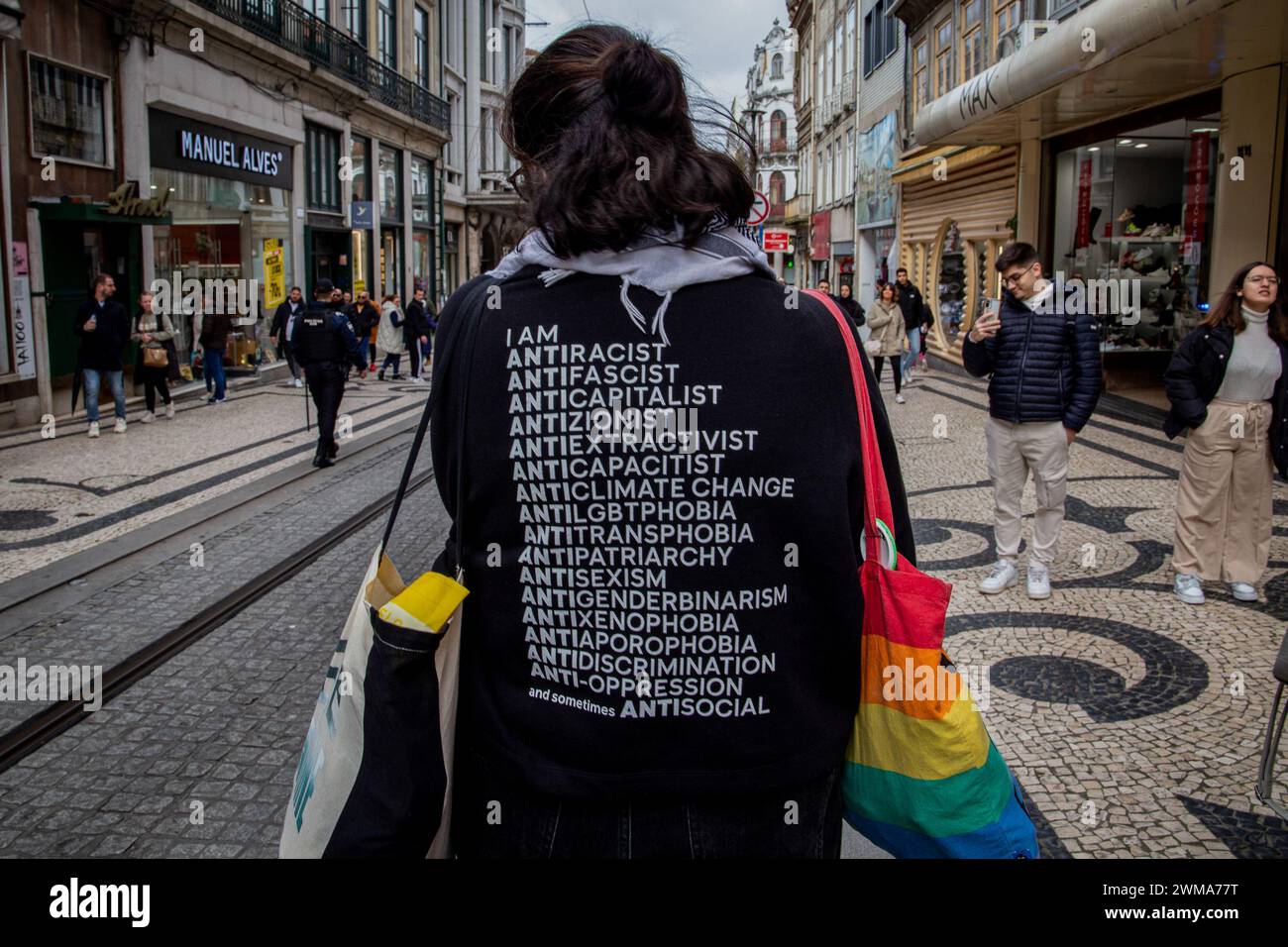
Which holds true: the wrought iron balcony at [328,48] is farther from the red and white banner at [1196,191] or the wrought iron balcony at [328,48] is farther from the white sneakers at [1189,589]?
the white sneakers at [1189,589]

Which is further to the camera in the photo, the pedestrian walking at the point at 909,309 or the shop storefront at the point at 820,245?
the shop storefront at the point at 820,245

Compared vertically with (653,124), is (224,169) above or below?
above

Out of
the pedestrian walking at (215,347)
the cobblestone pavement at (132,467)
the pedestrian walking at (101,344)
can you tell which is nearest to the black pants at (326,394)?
the cobblestone pavement at (132,467)

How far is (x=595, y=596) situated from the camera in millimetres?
1570

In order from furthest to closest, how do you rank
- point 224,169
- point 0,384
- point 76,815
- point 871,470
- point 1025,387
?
1. point 224,169
2. point 0,384
3. point 1025,387
4. point 76,815
5. point 871,470

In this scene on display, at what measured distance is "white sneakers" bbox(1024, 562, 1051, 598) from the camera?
6793mm

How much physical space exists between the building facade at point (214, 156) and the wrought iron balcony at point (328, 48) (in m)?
0.07

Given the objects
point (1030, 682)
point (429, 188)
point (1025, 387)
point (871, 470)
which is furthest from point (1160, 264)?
point (429, 188)

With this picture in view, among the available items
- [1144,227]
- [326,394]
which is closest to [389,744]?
[326,394]

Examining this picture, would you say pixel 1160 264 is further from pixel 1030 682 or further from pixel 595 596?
pixel 595 596

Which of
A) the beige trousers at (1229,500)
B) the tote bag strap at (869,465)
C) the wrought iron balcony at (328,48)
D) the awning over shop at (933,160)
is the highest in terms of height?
the wrought iron balcony at (328,48)

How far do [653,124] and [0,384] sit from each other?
15.0 m

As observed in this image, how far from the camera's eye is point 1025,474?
7.09 meters

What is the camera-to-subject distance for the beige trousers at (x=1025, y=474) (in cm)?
678
